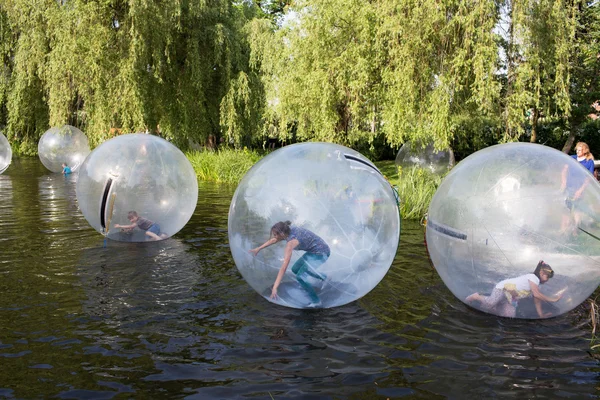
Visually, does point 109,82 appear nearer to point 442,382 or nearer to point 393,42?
point 393,42

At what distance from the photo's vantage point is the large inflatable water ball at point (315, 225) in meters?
5.40

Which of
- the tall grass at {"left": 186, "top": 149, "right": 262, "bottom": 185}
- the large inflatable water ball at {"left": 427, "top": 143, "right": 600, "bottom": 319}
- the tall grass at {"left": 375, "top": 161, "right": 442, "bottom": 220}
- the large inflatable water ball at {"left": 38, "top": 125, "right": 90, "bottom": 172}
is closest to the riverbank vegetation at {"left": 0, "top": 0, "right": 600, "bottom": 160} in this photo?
the large inflatable water ball at {"left": 38, "top": 125, "right": 90, "bottom": 172}

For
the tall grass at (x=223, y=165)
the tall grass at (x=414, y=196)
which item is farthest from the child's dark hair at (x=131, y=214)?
the tall grass at (x=223, y=165)

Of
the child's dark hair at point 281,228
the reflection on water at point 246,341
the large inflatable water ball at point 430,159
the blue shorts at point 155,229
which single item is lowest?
the reflection on water at point 246,341

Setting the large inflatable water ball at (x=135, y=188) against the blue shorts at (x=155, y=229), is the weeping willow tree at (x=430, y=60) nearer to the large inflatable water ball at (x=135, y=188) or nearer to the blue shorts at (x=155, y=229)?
the large inflatable water ball at (x=135, y=188)

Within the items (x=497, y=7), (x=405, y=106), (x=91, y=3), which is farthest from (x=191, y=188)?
(x=91, y=3)

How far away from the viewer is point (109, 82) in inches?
760

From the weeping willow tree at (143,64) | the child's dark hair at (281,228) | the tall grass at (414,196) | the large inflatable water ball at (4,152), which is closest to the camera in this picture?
the child's dark hair at (281,228)

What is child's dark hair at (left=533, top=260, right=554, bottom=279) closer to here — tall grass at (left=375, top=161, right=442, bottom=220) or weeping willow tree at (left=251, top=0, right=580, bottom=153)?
tall grass at (left=375, top=161, right=442, bottom=220)

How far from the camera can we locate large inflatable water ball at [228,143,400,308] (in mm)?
5398

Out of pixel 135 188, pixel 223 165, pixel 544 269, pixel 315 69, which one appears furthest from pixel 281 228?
pixel 223 165

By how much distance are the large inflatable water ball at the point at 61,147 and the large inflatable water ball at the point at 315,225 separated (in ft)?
58.0

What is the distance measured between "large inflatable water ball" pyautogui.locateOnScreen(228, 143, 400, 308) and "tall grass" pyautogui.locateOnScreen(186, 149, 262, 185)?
1318 cm

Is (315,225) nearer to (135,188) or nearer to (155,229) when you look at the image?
(135,188)
